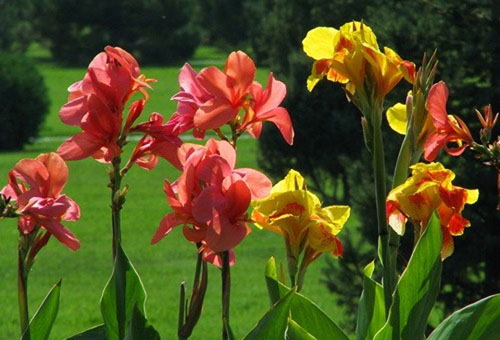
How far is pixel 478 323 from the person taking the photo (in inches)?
67.4

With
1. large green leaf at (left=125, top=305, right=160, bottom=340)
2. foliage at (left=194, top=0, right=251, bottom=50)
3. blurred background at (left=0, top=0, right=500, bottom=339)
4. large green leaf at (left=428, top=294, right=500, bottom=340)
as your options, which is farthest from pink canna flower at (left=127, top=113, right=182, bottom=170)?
foliage at (left=194, top=0, right=251, bottom=50)

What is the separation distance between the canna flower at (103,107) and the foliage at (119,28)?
146 ft

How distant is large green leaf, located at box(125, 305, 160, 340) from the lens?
1729 mm

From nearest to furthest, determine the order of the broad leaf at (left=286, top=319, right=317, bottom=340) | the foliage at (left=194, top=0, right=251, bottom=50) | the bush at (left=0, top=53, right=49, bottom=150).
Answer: the broad leaf at (left=286, top=319, right=317, bottom=340), the bush at (left=0, top=53, right=49, bottom=150), the foliage at (left=194, top=0, right=251, bottom=50)

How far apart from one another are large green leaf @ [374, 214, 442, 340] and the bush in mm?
21002

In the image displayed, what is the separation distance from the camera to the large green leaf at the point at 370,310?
1.88 meters

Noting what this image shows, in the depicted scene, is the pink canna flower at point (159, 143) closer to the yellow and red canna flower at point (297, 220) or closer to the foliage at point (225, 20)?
the yellow and red canna flower at point (297, 220)

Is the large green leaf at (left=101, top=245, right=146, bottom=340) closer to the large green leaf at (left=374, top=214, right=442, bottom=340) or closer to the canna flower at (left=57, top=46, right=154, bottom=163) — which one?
the canna flower at (left=57, top=46, right=154, bottom=163)

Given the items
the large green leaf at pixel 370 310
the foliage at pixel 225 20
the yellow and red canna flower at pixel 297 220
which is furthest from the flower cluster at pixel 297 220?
the foliage at pixel 225 20

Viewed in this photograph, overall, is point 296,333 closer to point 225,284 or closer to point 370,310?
point 225,284

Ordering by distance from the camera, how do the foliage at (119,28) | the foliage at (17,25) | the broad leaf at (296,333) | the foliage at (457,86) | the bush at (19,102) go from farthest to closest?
the foliage at (17,25)
the foliage at (119,28)
the bush at (19,102)
the foliage at (457,86)
the broad leaf at (296,333)

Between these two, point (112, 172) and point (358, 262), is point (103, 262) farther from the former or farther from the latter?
point (112, 172)

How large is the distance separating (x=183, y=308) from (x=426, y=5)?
4751mm

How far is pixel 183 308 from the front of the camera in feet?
5.74
